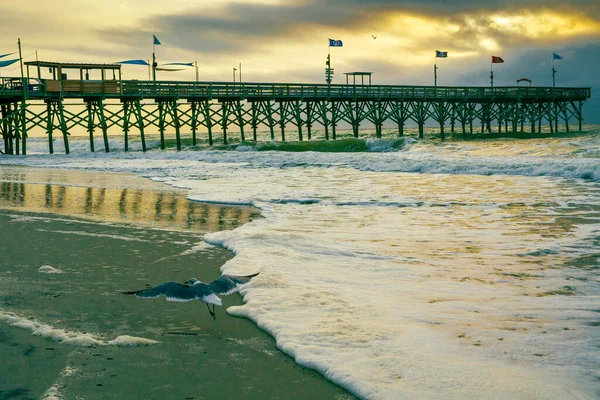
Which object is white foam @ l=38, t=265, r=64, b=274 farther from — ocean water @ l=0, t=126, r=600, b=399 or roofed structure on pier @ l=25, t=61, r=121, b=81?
roofed structure on pier @ l=25, t=61, r=121, b=81

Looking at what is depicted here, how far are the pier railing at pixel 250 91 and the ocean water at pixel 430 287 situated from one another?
24.7 meters

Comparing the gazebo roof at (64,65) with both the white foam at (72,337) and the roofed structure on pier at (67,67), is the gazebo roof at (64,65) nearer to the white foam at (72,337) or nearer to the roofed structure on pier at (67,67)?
the roofed structure on pier at (67,67)

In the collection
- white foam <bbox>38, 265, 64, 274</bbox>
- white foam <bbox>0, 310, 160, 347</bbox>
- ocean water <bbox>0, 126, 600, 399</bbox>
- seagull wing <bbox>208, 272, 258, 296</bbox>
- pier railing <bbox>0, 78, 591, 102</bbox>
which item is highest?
pier railing <bbox>0, 78, 591, 102</bbox>

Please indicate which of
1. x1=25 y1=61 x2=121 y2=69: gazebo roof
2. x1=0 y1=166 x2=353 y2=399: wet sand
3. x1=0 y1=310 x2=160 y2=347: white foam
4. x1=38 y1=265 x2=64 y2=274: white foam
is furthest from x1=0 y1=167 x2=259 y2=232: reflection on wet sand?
x1=25 y1=61 x2=121 y2=69: gazebo roof

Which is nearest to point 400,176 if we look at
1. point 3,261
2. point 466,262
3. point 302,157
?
point 302,157

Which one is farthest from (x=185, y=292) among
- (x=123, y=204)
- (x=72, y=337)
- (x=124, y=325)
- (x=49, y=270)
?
(x=123, y=204)

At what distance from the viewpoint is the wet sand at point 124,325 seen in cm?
378

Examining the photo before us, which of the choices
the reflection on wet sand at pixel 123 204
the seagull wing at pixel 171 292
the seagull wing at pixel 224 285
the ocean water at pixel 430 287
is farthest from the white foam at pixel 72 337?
the reflection on wet sand at pixel 123 204

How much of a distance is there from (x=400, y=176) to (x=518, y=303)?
14677 millimetres

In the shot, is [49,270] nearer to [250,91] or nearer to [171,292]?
[171,292]

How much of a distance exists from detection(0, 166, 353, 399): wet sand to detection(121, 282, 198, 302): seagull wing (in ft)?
0.74

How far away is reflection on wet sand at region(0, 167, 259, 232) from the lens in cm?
1045

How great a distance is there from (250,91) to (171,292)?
37919 millimetres

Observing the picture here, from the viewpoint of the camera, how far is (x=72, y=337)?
14.8ft
